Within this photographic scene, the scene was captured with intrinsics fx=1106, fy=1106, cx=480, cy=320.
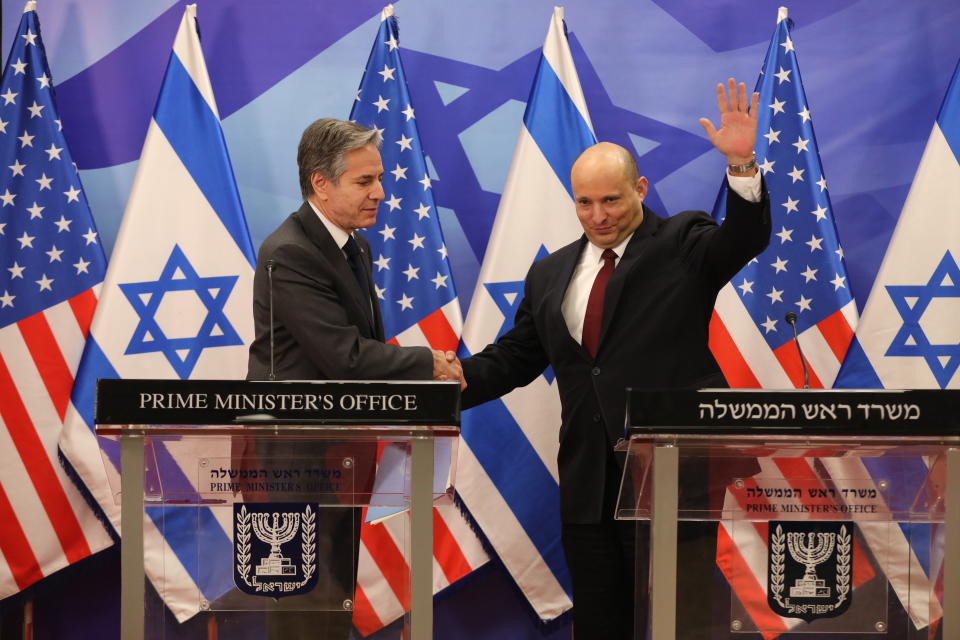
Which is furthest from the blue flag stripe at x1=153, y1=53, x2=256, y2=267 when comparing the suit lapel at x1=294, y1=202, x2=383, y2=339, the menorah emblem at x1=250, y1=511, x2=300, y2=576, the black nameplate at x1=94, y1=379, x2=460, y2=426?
the menorah emblem at x1=250, y1=511, x2=300, y2=576

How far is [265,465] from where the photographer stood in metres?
2.25

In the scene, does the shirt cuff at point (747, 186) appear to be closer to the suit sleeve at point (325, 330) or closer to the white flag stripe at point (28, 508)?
the suit sleeve at point (325, 330)

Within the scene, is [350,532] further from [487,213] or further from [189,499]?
[487,213]

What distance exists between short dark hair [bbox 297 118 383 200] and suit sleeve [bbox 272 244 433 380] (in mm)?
313

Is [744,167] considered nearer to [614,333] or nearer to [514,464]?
[614,333]

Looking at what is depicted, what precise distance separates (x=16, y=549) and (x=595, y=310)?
2.13 meters

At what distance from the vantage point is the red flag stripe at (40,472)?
377cm

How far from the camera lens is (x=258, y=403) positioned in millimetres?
2221

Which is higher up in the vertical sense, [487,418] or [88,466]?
[487,418]

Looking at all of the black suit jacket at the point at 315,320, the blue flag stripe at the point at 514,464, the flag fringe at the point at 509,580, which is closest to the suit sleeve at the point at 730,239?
the black suit jacket at the point at 315,320

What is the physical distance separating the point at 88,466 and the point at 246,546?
1.71 m

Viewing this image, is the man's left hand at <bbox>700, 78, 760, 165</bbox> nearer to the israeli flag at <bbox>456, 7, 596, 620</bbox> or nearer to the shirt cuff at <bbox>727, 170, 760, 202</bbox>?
the shirt cuff at <bbox>727, 170, 760, 202</bbox>

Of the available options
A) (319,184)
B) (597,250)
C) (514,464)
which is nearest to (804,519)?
(597,250)

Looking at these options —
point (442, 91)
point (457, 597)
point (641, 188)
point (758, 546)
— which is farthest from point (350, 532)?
point (442, 91)
